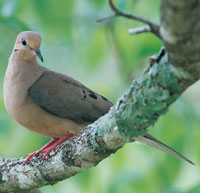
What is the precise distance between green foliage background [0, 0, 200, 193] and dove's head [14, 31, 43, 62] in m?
0.12

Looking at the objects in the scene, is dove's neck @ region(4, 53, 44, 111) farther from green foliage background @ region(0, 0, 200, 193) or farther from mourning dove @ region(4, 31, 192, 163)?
green foliage background @ region(0, 0, 200, 193)

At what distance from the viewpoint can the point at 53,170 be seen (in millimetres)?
3127

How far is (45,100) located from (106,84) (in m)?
1.08

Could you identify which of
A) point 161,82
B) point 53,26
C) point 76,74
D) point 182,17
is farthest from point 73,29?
point 182,17

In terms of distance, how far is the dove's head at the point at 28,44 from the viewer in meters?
3.92

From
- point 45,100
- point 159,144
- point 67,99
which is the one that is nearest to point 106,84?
point 67,99

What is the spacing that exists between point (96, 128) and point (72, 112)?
123 centimetres

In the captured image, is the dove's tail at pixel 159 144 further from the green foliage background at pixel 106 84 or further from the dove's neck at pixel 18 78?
the dove's neck at pixel 18 78

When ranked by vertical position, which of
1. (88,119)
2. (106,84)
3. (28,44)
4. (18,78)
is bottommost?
(106,84)

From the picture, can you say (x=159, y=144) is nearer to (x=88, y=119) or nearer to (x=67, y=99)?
(x=88, y=119)

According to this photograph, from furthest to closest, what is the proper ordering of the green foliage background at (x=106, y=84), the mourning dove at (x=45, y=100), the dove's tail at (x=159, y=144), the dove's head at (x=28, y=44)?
1. the green foliage background at (x=106, y=84)
2. the dove's head at (x=28, y=44)
3. the mourning dove at (x=45, y=100)
4. the dove's tail at (x=159, y=144)

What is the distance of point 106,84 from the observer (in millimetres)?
4801

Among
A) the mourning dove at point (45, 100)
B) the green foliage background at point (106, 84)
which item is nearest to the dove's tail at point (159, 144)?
the mourning dove at point (45, 100)

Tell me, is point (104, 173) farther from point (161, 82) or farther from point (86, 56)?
point (161, 82)
